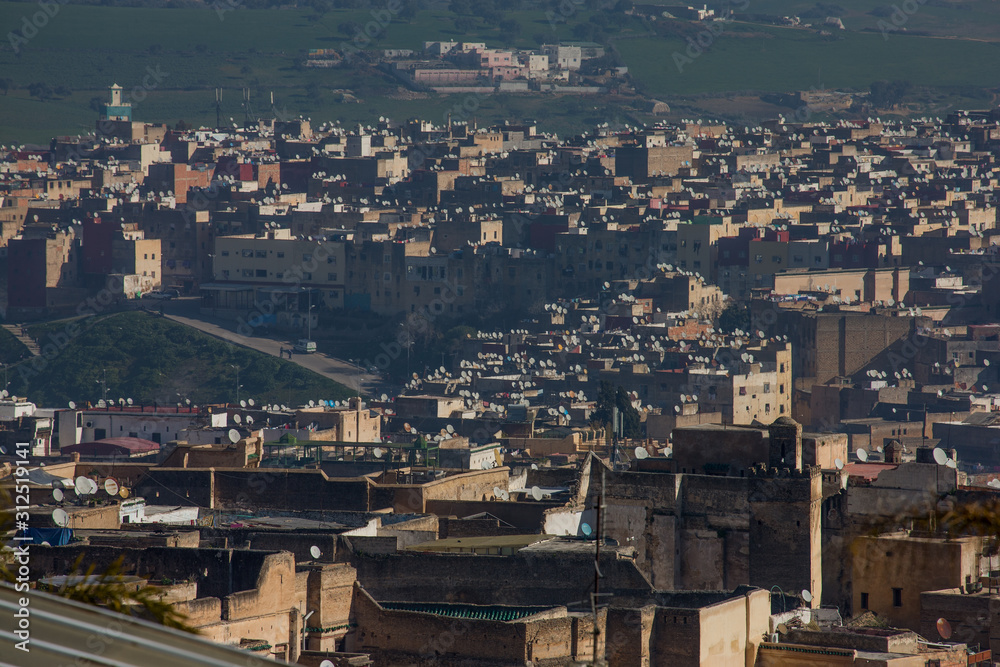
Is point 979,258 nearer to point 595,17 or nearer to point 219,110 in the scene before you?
point 219,110

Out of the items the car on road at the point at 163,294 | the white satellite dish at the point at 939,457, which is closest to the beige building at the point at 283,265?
the car on road at the point at 163,294

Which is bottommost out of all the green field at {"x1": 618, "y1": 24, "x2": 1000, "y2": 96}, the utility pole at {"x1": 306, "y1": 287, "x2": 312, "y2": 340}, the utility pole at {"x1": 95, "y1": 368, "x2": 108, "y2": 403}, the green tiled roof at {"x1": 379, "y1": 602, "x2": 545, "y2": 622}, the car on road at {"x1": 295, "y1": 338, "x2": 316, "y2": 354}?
the utility pole at {"x1": 95, "y1": 368, "x2": 108, "y2": 403}

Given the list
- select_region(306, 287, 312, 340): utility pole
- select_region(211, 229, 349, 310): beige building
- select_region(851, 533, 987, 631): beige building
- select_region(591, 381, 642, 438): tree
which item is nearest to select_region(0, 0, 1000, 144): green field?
select_region(211, 229, 349, 310): beige building

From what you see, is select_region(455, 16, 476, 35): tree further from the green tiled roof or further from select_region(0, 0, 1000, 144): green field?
the green tiled roof

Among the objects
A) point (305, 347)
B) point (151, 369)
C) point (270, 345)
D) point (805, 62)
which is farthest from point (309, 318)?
point (805, 62)

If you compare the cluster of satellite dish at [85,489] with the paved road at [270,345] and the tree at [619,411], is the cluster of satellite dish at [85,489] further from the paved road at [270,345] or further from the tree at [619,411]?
the paved road at [270,345]

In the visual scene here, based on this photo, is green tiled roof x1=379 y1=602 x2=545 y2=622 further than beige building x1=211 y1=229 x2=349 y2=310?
No

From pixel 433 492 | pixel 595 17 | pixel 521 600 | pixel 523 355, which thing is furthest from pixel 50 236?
pixel 595 17
